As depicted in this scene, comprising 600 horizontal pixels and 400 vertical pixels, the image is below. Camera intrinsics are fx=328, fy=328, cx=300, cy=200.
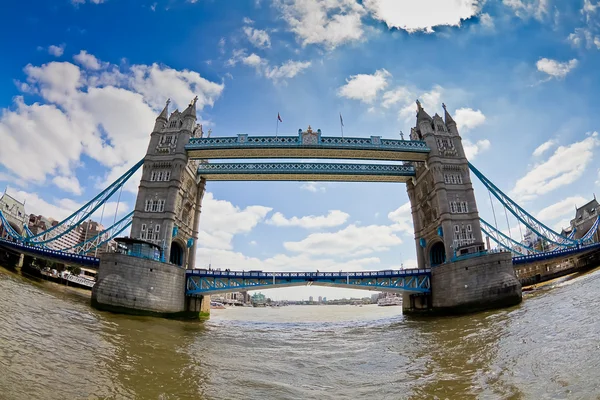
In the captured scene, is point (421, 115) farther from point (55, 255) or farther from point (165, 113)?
point (55, 255)

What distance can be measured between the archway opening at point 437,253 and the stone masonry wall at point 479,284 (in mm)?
10597

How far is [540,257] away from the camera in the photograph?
4094 cm

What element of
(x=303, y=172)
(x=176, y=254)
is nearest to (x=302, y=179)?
(x=303, y=172)

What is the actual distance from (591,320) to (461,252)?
2337cm

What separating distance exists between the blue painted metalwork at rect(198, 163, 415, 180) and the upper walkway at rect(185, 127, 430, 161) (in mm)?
3505

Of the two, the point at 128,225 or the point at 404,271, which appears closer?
the point at 404,271

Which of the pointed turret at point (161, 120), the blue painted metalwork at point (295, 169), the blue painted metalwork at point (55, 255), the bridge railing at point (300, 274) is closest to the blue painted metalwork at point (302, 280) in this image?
the bridge railing at point (300, 274)

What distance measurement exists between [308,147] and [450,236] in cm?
2059

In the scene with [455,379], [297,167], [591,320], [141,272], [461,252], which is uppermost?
[297,167]

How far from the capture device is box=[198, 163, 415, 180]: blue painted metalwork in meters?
47.6

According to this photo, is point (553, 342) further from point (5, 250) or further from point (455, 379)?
point (5, 250)

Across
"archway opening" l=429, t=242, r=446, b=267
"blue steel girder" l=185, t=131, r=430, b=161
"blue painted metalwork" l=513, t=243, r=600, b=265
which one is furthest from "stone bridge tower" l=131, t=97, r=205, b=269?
"blue painted metalwork" l=513, t=243, r=600, b=265

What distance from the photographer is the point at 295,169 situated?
47562mm

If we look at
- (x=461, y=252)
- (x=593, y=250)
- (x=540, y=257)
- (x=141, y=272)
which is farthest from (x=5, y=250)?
(x=593, y=250)
